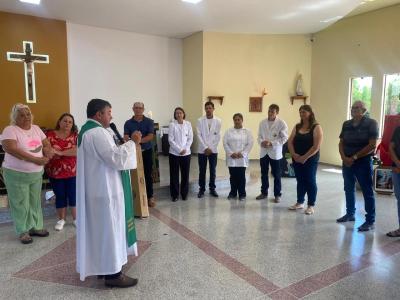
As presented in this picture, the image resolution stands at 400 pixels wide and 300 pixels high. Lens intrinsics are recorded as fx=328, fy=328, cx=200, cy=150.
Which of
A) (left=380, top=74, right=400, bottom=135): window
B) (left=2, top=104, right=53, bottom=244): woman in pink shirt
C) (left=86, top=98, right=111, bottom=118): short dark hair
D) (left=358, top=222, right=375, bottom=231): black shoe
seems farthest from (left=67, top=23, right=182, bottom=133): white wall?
(left=358, top=222, right=375, bottom=231): black shoe

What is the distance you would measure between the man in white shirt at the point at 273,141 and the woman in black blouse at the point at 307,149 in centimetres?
45

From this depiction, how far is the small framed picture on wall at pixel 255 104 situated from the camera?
309 inches

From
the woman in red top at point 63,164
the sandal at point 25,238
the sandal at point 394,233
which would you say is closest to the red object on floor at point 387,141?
the sandal at point 394,233

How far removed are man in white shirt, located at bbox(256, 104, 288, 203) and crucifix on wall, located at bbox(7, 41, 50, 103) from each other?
417 centimetres

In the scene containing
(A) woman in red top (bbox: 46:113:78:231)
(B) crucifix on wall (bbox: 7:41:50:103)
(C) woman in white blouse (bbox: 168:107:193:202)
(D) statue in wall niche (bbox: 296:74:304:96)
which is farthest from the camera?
(D) statue in wall niche (bbox: 296:74:304:96)

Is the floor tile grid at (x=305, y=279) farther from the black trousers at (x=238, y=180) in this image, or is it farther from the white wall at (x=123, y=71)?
the white wall at (x=123, y=71)

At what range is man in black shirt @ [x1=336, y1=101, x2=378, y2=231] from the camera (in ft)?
11.3

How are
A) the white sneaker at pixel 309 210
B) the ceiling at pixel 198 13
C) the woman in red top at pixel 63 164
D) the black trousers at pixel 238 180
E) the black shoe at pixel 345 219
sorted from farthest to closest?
the ceiling at pixel 198 13
the black trousers at pixel 238 180
the white sneaker at pixel 309 210
the black shoe at pixel 345 219
the woman in red top at pixel 63 164

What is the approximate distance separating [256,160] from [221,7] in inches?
148

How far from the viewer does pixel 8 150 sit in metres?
2.99

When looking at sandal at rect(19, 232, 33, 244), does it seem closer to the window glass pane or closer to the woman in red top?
the woman in red top

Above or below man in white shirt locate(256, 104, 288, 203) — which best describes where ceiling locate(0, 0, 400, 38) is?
above

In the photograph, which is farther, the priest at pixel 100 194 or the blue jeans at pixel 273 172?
the blue jeans at pixel 273 172

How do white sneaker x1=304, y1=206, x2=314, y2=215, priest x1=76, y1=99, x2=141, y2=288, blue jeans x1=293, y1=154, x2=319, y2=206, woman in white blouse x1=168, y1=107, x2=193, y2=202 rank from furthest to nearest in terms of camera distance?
1. woman in white blouse x1=168, y1=107, x2=193, y2=202
2. white sneaker x1=304, y1=206, x2=314, y2=215
3. blue jeans x1=293, y1=154, x2=319, y2=206
4. priest x1=76, y1=99, x2=141, y2=288
